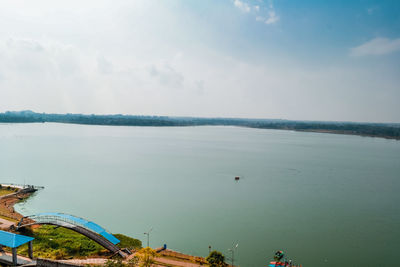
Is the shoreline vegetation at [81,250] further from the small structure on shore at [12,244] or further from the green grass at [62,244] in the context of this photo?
the small structure on shore at [12,244]

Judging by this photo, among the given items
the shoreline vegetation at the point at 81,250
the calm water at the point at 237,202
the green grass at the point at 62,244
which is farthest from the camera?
the calm water at the point at 237,202

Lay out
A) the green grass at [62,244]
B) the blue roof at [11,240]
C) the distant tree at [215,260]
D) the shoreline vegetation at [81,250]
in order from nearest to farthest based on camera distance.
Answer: the blue roof at [11,240]
the distant tree at [215,260]
the shoreline vegetation at [81,250]
the green grass at [62,244]

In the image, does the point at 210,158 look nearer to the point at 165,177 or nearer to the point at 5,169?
the point at 165,177

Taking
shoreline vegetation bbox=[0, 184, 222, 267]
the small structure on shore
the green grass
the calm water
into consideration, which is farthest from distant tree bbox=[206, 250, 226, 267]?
the small structure on shore

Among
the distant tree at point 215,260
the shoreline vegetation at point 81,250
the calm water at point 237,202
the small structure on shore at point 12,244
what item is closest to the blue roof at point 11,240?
the small structure on shore at point 12,244

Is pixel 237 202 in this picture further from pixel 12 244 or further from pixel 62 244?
pixel 12 244

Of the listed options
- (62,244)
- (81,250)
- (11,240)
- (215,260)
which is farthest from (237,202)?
(11,240)
